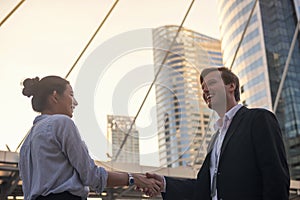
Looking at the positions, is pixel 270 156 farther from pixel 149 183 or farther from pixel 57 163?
pixel 57 163

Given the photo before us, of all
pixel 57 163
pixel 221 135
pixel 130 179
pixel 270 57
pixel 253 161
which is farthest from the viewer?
pixel 270 57

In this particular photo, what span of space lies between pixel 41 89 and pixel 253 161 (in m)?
0.93

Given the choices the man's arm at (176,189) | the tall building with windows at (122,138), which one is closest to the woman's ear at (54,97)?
the man's arm at (176,189)

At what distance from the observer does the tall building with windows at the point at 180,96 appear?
5754 mm

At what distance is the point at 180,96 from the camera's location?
6441 millimetres

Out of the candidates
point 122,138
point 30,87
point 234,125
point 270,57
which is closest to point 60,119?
point 30,87

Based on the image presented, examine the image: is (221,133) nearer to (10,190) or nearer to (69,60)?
(69,60)

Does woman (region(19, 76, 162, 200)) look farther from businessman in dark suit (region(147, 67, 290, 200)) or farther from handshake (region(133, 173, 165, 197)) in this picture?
businessman in dark suit (region(147, 67, 290, 200))

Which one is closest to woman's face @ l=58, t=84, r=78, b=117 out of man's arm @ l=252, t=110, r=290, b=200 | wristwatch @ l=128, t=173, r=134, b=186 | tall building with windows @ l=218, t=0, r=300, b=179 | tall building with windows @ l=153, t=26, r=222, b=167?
wristwatch @ l=128, t=173, r=134, b=186

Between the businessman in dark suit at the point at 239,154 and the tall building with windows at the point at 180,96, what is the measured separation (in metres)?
3.00

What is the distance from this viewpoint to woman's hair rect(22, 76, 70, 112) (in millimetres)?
1848

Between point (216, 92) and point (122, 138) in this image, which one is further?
point (122, 138)

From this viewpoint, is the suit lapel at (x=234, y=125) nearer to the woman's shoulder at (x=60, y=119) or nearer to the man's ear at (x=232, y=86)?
the man's ear at (x=232, y=86)

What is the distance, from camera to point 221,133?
2.11 metres
